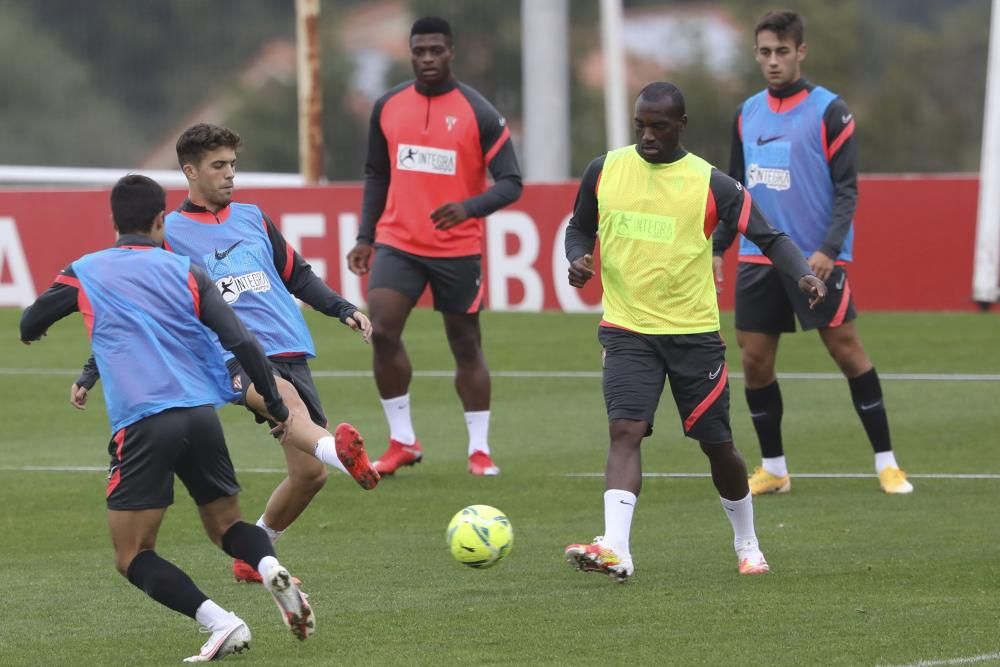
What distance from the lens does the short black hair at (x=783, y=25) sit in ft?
31.5

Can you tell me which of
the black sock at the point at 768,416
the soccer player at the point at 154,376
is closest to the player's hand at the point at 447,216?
the black sock at the point at 768,416

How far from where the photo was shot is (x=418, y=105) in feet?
35.5

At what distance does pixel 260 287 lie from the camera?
25.2 ft

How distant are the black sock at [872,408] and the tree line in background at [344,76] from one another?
29481 mm

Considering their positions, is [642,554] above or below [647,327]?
below

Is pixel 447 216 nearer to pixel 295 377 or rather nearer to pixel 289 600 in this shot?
pixel 295 377

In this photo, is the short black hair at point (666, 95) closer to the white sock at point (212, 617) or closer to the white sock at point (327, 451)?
the white sock at point (327, 451)

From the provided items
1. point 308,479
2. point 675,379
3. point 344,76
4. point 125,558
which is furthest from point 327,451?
point 344,76

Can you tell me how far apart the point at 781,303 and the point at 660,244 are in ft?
7.73

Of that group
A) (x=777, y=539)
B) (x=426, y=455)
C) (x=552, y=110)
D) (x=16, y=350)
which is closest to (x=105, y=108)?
(x=552, y=110)

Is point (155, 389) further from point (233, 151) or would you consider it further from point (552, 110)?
point (552, 110)

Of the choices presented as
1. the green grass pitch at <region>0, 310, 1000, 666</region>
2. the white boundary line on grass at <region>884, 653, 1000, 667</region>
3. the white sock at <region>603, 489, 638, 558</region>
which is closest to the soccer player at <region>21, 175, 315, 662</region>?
the green grass pitch at <region>0, 310, 1000, 666</region>

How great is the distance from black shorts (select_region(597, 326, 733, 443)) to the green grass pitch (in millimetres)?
653

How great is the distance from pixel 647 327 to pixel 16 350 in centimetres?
1094
